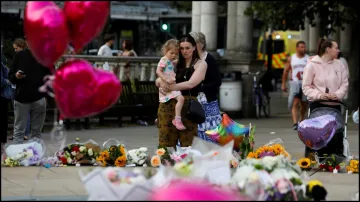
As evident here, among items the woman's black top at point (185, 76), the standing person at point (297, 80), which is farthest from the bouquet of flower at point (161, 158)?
the standing person at point (297, 80)

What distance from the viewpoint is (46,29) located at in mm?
7504

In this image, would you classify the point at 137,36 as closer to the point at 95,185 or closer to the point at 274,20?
the point at 274,20

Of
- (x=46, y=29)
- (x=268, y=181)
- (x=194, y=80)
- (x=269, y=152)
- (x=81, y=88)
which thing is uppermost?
(x=46, y=29)

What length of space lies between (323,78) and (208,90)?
164cm

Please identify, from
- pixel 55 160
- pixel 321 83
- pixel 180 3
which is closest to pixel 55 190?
pixel 55 160

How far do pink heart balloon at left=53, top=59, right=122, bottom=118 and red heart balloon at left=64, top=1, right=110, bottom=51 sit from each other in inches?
10.0

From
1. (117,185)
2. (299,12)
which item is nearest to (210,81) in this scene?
(117,185)

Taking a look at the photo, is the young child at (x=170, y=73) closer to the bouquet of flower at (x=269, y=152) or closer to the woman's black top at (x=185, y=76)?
the woman's black top at (x=185, y=76)

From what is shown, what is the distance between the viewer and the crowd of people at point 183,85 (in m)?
12.7

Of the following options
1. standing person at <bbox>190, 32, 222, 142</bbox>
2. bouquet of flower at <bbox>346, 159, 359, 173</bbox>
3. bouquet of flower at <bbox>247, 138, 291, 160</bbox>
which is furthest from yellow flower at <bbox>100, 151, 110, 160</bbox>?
bouquet of flower at <bbox>346, 159, 359, 173</bbox>

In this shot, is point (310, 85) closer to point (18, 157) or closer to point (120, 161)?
point (120, 161)

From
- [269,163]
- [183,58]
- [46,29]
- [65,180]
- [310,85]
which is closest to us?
[46,29]

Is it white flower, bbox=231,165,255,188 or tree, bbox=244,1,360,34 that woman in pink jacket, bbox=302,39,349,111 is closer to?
white flower, bbox=231,165,255,188

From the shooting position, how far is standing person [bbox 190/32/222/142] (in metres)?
13.1
